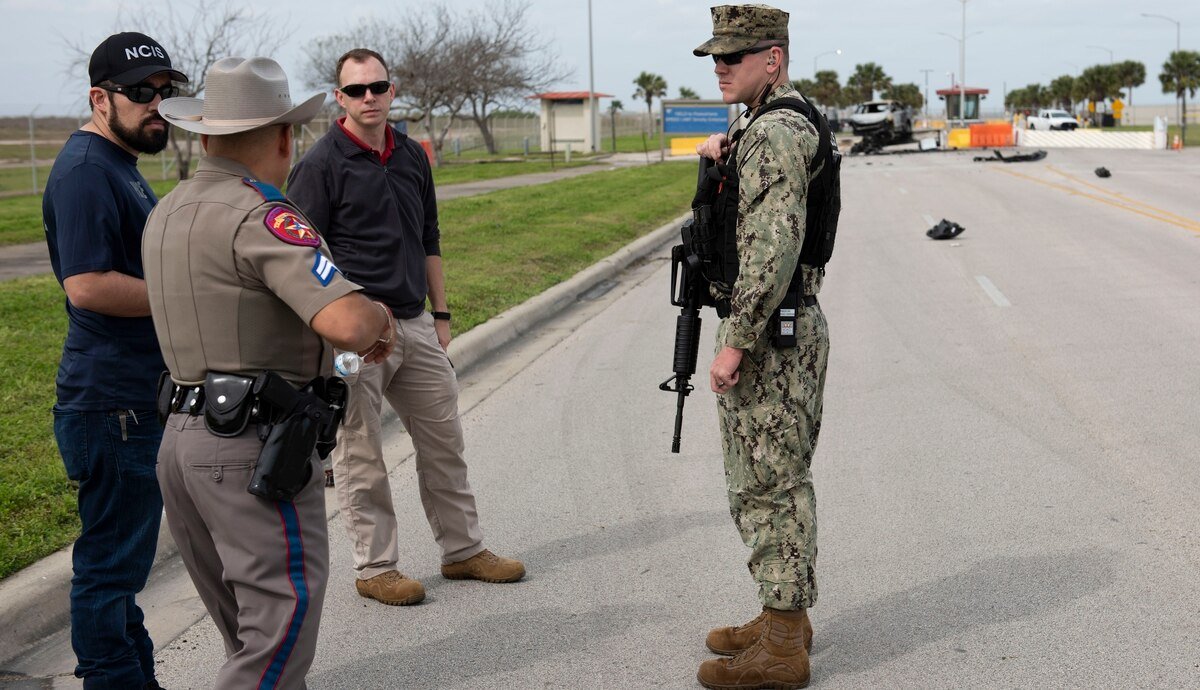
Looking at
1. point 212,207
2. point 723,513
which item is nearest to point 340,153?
point 212,207

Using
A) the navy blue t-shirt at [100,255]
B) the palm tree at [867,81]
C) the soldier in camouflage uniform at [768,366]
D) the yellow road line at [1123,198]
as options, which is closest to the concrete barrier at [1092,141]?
the yellow road line at [1123,198]

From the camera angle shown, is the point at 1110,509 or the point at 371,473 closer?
the point at 371,473

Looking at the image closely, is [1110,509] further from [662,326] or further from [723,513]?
[662,326]

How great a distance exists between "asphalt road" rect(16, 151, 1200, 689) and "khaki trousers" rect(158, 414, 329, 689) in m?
1.12

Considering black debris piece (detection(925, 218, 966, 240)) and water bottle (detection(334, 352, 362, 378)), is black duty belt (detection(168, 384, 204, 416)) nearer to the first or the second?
water bottle (detection(334, 352, 362, 378))

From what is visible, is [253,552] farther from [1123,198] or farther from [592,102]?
[592,102]

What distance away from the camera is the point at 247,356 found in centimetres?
292

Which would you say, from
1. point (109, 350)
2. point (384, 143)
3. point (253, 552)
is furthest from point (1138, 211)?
point (253, 552)

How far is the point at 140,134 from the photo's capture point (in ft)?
11.9

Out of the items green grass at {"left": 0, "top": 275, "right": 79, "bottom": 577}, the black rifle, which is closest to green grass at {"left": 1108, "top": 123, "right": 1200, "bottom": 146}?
green grass at {"left": 0, "top": 275, "right": 79, "bottom": 577}

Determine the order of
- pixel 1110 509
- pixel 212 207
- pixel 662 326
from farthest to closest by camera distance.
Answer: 1. pixel 662 326
2. pixel 1110 509
3. pixel 212 207

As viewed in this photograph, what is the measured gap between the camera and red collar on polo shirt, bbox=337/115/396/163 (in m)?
4.64

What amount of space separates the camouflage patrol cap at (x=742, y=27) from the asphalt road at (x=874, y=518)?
6.69 feet

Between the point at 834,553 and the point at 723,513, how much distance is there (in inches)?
27.5
